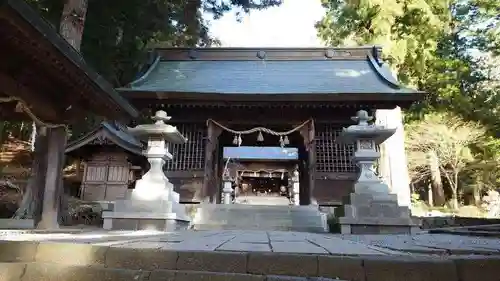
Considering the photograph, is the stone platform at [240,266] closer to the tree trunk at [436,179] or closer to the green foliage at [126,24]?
the green foliage at [126,24]

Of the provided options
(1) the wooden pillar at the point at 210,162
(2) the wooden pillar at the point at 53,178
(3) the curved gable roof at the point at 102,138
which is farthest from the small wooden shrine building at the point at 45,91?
(3) the curved gable roof at the point at 102,138

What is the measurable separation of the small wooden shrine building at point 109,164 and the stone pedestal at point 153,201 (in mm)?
6365

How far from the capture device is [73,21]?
30.0 feet

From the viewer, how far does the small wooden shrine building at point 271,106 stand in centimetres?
→ 989

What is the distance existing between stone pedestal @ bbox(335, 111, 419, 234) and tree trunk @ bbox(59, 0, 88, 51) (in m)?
7.03

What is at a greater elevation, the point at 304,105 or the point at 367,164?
the point at 304,105

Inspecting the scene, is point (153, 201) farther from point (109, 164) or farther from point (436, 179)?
point (436, 179)

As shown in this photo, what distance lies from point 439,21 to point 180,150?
36.0 feet

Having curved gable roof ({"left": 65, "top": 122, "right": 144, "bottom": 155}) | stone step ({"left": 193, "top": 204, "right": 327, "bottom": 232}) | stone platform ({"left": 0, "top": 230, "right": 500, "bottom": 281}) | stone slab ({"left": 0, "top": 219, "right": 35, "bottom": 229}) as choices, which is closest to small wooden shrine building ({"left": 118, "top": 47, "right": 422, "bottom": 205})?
stone step ({"left": 193, "top": 204, "right": 327, "bottom": 232})

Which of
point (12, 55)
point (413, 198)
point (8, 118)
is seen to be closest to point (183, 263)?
point (12, 55)

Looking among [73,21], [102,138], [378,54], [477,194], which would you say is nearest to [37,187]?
[73,21]

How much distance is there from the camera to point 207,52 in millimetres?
13320

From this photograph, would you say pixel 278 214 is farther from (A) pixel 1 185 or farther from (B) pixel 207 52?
(A) pixel 1 185

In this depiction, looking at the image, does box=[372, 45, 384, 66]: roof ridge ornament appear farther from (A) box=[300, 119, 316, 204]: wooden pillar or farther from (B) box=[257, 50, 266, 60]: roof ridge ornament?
(B) box=[257, 50, 266, 60]: roof ridge ornament
